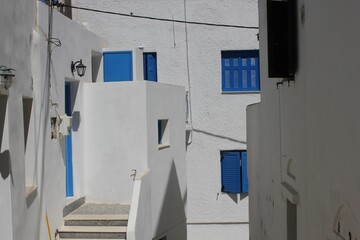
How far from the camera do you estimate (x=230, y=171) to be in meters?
17.0

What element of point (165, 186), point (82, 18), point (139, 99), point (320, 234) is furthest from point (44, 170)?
point (82, 18)

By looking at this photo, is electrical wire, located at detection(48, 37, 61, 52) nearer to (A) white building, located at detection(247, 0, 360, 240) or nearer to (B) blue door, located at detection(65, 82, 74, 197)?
(B) blue door, located at detection(65, 82, 74, 197)

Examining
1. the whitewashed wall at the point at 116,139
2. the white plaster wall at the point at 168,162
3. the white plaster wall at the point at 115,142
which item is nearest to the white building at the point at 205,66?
the white plaster wall at the point at 168,162

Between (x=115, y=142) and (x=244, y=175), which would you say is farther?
(x=244, y=175)

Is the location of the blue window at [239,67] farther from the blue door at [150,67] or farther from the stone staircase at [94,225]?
the stone staircase at [94,225]

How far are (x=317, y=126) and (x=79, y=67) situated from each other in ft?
25.3

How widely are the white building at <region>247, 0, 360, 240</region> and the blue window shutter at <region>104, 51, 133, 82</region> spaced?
679 centimetres

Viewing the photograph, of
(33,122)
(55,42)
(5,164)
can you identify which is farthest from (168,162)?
(5,164)

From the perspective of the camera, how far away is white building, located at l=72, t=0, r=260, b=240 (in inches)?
671

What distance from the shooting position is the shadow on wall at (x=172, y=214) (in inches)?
560

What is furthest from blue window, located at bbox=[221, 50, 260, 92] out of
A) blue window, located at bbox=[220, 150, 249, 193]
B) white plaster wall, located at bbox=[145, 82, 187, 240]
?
blue window, located at bbox=[220, 150, 249, 193]

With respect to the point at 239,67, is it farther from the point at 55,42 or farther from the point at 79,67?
the point at 55,42

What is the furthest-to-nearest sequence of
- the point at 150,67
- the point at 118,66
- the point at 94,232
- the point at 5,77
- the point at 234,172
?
1. the point at 150,67
2. the point at 234,172
3. the point at 118,66
4. the point at 94,232
5. the point at 5,77

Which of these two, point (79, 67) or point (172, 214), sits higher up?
point (79, 67)
